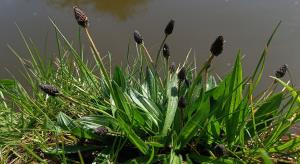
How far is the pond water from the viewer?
2.83 m

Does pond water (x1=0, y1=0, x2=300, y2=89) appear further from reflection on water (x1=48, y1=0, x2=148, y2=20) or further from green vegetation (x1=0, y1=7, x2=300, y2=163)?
green vegetation (x1=0, y1=7, x2=300, y2=163)

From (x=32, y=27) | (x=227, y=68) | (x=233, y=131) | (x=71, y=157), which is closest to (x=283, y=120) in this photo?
(x=233, y=131)

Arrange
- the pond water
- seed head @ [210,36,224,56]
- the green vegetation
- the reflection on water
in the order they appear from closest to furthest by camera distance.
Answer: seed head @ [210,36,224,56], the green vegetation, the pond water, the reflection on water

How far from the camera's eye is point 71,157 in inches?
60.9

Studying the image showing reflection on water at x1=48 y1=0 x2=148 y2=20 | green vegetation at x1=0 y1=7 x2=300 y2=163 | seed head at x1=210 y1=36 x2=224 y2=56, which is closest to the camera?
seed head at x1=210 y1=36 x2=224 y2=56

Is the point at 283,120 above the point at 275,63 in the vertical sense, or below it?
below

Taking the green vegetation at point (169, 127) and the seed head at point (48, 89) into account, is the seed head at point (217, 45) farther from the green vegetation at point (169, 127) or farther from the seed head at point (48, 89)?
the seed head at point (48, 89)

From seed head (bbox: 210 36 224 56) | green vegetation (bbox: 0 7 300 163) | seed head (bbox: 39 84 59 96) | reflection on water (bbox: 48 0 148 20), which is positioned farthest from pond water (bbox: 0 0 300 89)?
seed head (bbox: 39 84 59 96)

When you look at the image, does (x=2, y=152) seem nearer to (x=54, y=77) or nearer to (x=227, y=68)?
(x=54, y=77)

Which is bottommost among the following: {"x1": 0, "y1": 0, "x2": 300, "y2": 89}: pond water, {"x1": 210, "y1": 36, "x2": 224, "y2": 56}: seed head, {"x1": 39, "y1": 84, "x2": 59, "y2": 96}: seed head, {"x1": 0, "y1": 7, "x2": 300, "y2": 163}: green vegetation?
Answer: {"x1": 0, "y1": 7, "x2": 300, "y2": 163}: green vegetation

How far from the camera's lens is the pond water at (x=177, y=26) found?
283 cm

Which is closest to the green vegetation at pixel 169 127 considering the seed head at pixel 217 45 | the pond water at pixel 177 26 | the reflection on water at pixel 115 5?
the seed head at pixel 217 45

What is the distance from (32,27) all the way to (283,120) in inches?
105

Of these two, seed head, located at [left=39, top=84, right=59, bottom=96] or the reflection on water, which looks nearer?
seed head, located at [left=39, top=84, right=59, bottom=96]
